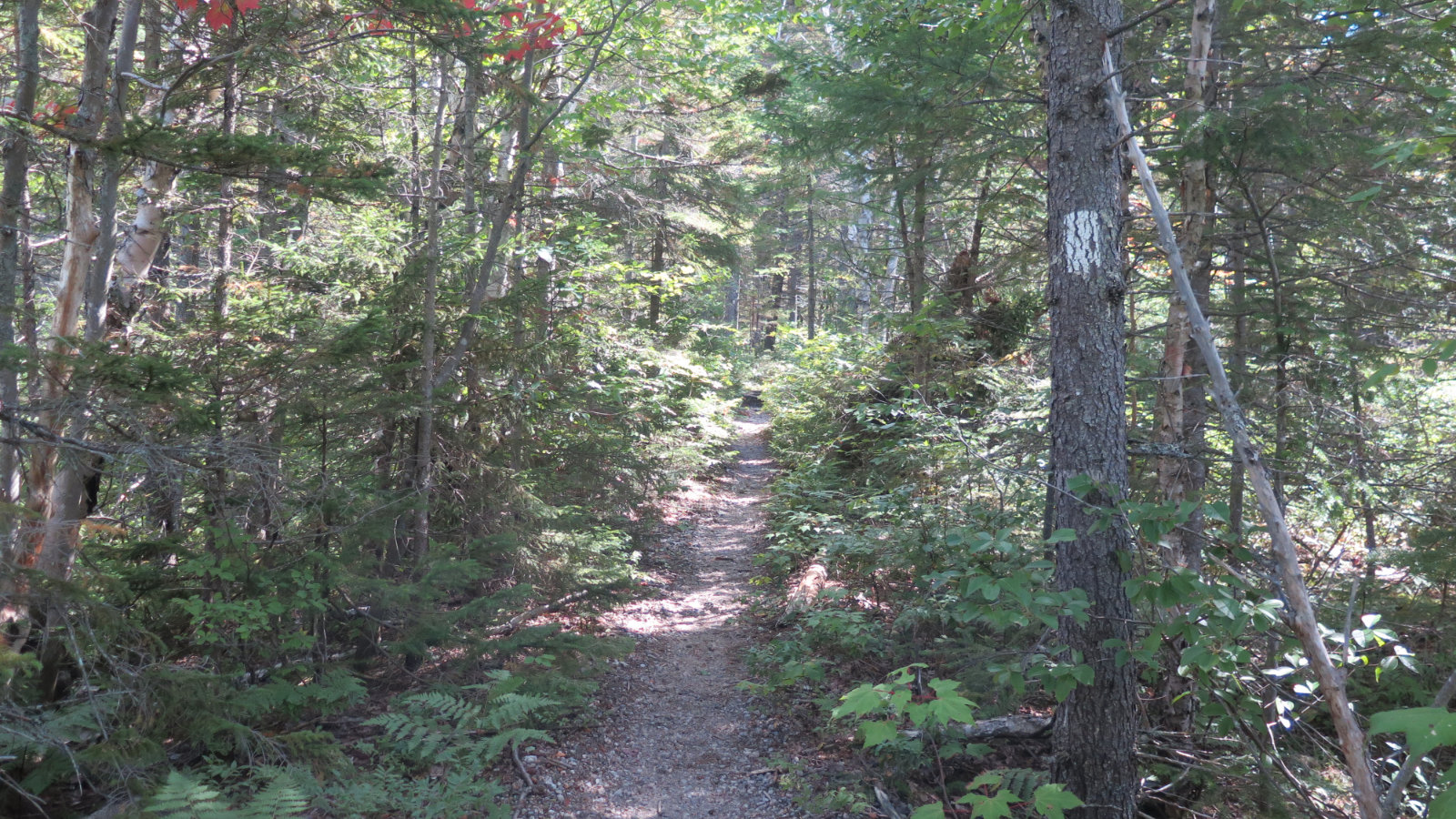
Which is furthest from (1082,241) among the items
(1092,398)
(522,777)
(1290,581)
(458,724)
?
(522,777)

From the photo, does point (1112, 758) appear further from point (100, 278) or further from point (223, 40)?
point (223, 40)

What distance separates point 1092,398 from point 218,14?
276 inches

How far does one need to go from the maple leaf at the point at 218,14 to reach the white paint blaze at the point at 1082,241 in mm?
Result: 6322

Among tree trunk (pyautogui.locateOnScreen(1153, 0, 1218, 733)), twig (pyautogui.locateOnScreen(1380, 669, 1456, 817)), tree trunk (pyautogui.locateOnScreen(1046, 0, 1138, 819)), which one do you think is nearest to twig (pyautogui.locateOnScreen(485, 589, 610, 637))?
tree trunk (pyautogui.locateOnScreen(1046, 0, 1138, 819))

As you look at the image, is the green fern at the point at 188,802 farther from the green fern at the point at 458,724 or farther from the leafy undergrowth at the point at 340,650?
the green fern at the point at 458,724

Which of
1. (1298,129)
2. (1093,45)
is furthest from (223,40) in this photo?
(1298,129)

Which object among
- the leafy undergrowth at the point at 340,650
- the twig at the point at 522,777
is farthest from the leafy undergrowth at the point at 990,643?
the leafy undergrowth at the point at 340,650

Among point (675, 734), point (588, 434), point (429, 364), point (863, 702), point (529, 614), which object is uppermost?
point (429, 364)

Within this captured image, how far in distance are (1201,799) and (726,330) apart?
2084cm

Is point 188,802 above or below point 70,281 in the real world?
below

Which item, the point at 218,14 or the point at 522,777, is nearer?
the point at 522,777

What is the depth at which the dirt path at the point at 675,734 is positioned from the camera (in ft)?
17.9

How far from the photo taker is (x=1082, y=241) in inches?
161

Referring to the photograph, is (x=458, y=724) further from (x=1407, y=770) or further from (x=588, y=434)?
(x=1407, y=770)
